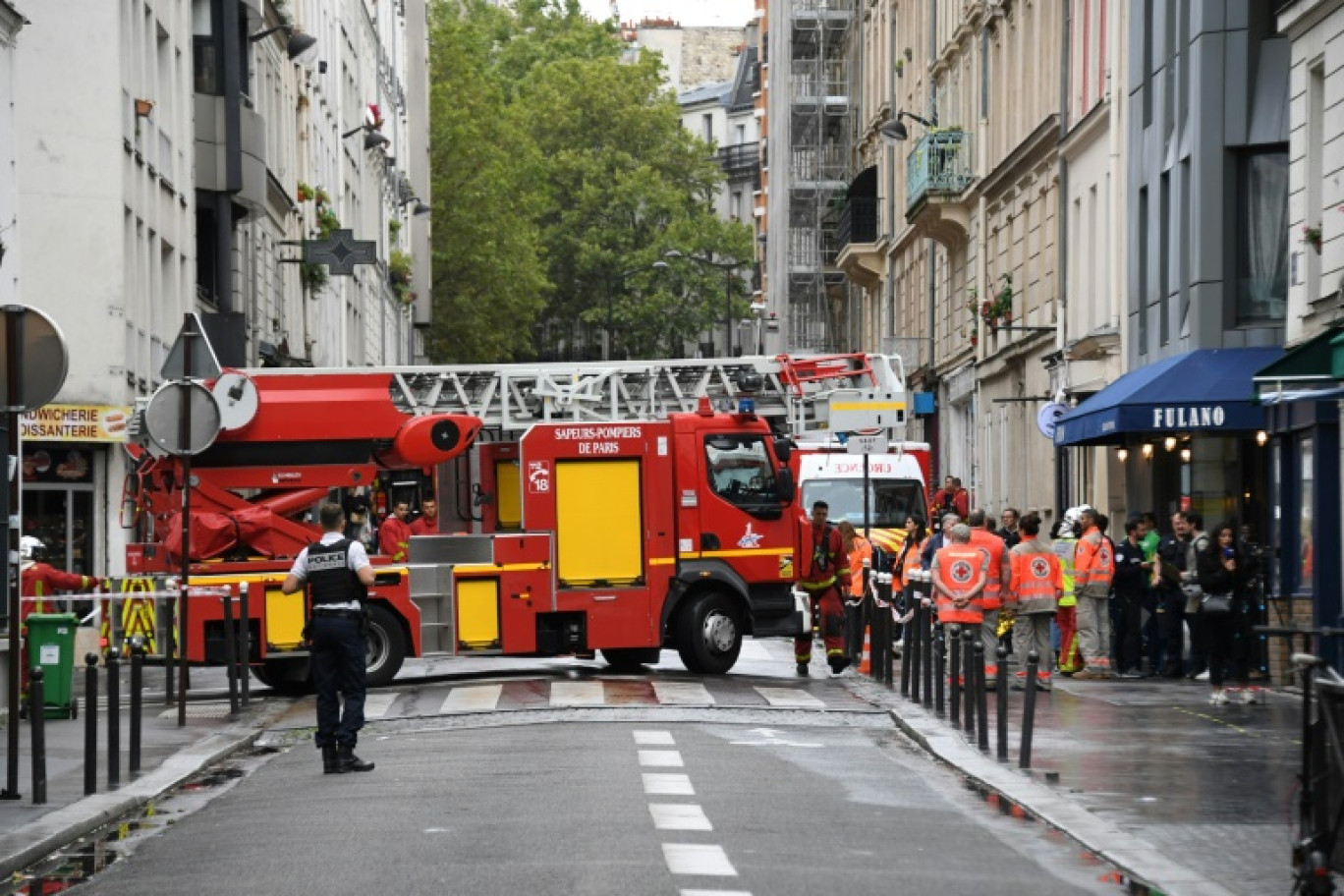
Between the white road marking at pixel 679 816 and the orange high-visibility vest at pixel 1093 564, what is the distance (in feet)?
44.0

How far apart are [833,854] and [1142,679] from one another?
49.1ft

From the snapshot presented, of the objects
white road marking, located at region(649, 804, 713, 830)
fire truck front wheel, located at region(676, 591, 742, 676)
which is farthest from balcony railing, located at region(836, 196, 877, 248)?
white road marking, located at region(649, 804, 713, 830)

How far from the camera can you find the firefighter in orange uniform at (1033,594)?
999 inches

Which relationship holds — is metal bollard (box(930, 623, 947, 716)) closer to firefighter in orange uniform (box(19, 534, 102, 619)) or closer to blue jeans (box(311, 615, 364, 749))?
blue jeans (box(311, 615, 364, 749))

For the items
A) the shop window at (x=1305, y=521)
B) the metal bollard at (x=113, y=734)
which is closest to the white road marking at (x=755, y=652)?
the shop window at (x=1305, y=521)

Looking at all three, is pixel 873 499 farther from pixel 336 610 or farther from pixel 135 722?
pixel 135 722

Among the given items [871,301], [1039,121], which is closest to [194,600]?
[1039,121]

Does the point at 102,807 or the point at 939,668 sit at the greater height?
the point at 939,668

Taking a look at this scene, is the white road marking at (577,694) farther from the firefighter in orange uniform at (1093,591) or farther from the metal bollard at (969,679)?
the firefighter in orange uniform at (1093,591)

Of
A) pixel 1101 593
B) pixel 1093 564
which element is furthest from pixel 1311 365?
pixel 1101 593

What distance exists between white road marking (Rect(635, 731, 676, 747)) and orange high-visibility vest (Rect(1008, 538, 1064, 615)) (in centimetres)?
690

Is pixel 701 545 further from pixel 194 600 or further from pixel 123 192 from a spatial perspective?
pixel 123 192

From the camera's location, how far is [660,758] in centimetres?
1725

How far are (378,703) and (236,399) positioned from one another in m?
3.54
